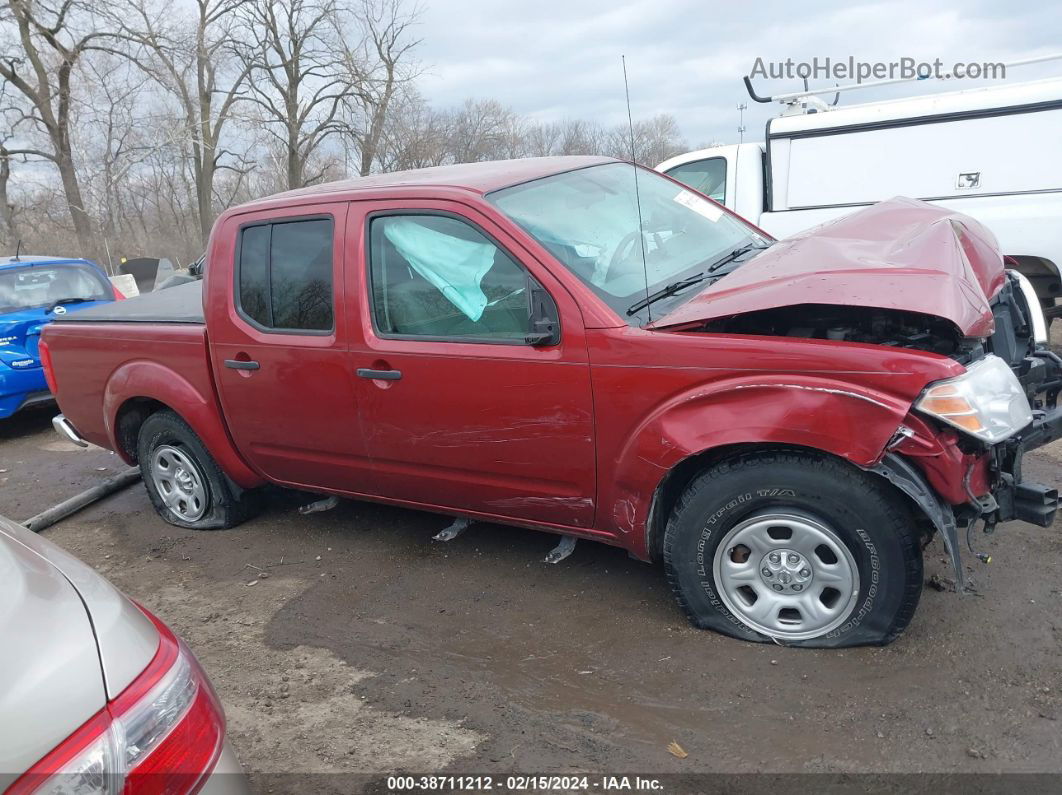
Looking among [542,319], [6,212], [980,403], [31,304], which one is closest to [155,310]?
[542,319]

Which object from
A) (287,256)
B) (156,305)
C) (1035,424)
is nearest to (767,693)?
(1035,424)

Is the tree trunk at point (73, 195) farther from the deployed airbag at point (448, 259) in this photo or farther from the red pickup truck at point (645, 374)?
the deployed airbag at point (448, 259)

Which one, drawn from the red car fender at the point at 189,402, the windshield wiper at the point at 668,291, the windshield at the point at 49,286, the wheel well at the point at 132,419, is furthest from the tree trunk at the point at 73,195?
the windshield wiper at the point at 668,291

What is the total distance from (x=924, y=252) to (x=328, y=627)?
2905 millimetres

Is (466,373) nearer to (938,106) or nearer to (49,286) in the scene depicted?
(938,106)

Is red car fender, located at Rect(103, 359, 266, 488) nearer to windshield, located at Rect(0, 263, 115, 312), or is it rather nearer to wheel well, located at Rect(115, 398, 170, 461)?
wheel well, located at Rect(115, 398, 170, 461)

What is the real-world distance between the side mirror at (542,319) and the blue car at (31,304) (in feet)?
19.2

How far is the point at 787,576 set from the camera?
9.77ft

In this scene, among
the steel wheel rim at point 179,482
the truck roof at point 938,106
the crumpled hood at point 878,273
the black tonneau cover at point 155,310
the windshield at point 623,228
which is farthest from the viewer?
the truck roof at point 938,106

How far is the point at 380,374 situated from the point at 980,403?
2325mm

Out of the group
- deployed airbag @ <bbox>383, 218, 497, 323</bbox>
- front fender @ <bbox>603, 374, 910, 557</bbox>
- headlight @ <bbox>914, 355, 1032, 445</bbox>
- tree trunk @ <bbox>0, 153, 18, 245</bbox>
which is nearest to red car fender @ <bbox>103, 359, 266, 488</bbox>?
deployed airbag @ <bbox>383, 218, 497, 323</bbox>

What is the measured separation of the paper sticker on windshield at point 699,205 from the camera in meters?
4.10

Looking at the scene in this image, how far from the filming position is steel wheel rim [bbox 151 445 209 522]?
4828 mm

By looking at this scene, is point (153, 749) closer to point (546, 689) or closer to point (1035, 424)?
point (546, 689)
